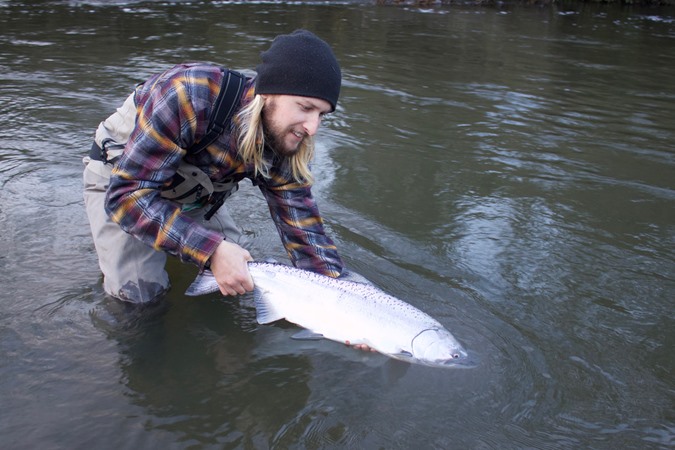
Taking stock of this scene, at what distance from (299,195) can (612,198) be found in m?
3.50

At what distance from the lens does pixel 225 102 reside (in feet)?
10.9

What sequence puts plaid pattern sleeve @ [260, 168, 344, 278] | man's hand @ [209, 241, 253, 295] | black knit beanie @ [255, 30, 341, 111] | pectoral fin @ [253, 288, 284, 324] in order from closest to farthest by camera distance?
black knit beanie @ [255, 30, 341, 111] < man's hand @ [209, 241, 253, 295] < pectoral fin @ [253, 288, 284, 324] < plaid pattern sleeve @ [260, 168, 344, 278]

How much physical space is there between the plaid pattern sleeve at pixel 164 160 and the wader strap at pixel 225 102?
30mm

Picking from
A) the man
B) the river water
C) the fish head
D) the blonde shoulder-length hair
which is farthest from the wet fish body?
the blonde shoulder-length hair

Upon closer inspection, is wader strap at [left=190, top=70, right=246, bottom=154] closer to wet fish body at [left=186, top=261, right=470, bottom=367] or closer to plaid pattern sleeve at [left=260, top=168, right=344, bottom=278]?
plaid pattern sleeve at [left=260, top=168, right=344, bottom=278]

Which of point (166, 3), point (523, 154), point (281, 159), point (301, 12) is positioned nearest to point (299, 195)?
point (281, 159)

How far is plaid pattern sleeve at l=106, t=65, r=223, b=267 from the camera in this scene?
3.25 meters

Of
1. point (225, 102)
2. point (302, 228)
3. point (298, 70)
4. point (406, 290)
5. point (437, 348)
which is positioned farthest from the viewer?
point (406, 290)

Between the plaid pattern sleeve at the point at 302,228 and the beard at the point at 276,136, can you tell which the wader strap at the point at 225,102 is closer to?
the beard at the point at 276,136

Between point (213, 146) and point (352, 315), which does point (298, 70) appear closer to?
point (213, 146)

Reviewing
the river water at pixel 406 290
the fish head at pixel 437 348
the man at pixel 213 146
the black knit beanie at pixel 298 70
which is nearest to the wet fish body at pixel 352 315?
the fish head at pixel 437 348

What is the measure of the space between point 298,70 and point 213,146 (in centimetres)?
68

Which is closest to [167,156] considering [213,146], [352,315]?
[213,146]

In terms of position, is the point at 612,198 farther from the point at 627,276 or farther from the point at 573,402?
the point at 573,402
